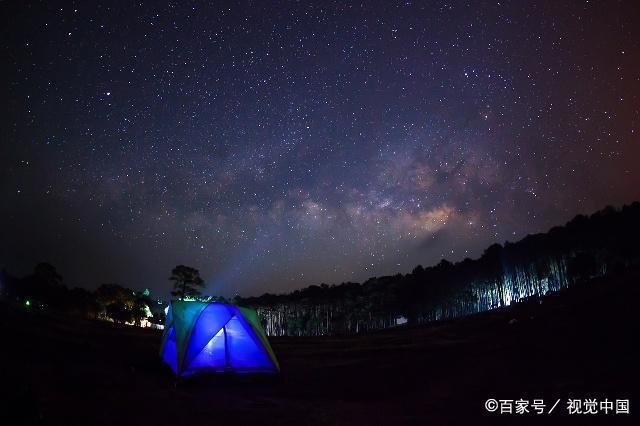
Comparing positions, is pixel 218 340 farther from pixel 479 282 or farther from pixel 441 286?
pixel 441 286

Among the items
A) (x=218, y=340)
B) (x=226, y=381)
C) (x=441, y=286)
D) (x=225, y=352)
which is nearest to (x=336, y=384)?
(x=226, y=381)

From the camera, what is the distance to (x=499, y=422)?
789 cm

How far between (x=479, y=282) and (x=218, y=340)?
50538 mm

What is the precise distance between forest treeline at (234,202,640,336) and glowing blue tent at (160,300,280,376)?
44.1 metres

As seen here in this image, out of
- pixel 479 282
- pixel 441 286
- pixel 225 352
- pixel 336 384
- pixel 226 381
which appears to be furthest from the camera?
pixel 441 286

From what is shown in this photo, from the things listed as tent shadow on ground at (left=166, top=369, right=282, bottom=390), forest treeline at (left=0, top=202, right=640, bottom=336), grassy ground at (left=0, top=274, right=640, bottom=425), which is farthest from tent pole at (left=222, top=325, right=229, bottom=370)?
forest treeline at (left=0, top=202, right=640, bottom=336)

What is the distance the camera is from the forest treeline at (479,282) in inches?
1833

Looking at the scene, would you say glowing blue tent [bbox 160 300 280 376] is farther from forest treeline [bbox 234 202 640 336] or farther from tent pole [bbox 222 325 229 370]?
forest treeline [bbox 234 202 640 336]

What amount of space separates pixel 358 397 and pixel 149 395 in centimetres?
530

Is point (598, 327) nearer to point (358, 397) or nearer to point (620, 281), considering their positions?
point (358, 397)

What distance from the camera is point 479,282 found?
2215 inches

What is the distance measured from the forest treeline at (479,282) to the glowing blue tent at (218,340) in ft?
145

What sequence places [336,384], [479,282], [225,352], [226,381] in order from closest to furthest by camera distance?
[226,381]
[225,352]
[336,384]
[479,282]

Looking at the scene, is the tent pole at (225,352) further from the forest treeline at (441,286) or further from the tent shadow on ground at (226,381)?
the forest treeline at (441,286)
